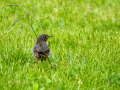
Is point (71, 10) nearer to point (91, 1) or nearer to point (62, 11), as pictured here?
point (62, 11)

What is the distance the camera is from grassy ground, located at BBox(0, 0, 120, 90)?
3861 millimetres

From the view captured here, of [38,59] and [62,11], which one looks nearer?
[38,59]

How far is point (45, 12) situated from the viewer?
299 inches

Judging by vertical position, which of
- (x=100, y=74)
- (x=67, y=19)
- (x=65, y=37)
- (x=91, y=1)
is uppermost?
(x=91, y=1)

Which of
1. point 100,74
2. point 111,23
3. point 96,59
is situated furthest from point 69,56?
point 111,23

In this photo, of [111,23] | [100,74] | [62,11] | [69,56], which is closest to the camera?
[100,74]

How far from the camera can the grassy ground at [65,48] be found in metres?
3.86

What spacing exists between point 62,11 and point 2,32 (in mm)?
2458

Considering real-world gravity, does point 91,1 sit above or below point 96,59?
above

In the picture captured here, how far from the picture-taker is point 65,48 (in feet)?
17.6

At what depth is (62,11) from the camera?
7523mm

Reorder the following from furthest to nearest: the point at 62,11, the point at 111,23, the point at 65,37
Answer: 1. the point at 62,11
2. the point at 111,23
3. the point at 65,37

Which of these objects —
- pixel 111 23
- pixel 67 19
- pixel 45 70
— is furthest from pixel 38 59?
pixel 111 23

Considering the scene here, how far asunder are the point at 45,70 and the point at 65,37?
5.86 feet
